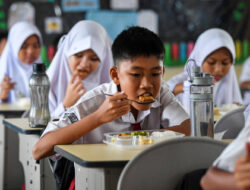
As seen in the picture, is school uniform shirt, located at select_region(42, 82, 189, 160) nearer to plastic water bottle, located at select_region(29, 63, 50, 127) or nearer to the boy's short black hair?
the boy's short black hair

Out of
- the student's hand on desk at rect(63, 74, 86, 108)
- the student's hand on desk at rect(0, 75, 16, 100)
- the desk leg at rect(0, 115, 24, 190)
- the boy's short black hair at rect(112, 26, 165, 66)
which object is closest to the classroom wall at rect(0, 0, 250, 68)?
the student's hand on desk at rect(0, 75, 16, 100)

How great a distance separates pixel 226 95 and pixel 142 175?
293cm

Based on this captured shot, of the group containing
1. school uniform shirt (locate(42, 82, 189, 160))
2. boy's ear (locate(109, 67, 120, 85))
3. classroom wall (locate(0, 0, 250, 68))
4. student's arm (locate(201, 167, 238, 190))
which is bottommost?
student's arm (locate(201, 167, 238, 190))

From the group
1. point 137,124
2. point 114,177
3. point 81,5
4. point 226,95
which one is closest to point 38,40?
point 81,5

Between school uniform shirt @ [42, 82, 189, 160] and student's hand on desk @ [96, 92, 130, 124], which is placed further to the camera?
school uniform shirt @ [42, 82, 189, 160]

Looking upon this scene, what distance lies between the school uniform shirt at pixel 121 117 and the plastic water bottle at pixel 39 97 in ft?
1.92

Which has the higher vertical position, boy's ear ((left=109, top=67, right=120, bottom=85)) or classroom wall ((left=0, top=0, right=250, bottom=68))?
classroom wall ((left=0, top=0, right=250, bottom=68))

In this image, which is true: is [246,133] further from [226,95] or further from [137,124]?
[226,95]

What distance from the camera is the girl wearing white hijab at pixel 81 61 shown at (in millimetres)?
3408

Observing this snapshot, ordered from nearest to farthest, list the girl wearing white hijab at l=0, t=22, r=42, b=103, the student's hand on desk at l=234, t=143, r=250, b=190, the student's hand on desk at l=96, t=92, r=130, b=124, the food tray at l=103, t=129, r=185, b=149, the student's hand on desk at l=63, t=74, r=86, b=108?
the student's hand on desk at l=234, t=143, r=250, b=190 → the food tray at l=103, t=129, r=185, b=149 → the student's hand on desk at l=96, t=92, r=130, b=124 → the student's hand on desk at l=63, t=74, r=86, b=108 → the girl wearing white hijab at l=0, t=22, r=42, b=103

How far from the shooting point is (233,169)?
3.77ft

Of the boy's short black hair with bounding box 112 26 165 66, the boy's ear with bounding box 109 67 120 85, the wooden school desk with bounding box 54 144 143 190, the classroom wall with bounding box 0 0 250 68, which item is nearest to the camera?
the wooden school desk with bounding box 54 144 143 190

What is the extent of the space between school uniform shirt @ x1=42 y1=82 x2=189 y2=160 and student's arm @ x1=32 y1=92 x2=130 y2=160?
0.24 feet

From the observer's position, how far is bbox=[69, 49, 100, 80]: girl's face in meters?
3.36
